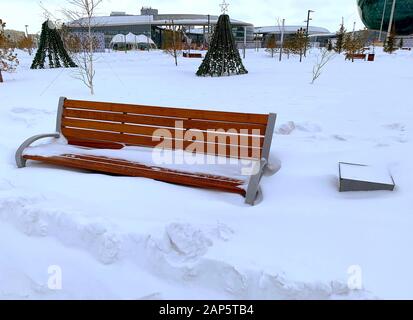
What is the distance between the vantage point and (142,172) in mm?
2922

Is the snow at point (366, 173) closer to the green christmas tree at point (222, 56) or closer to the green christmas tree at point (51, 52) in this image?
the green christmas tree at point (222, 56)

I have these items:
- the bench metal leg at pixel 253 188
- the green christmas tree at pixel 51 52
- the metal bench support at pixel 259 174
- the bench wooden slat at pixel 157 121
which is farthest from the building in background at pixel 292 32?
the bench metal leg at pixel 253 188

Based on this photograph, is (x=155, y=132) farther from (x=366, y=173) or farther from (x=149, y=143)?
(x=366, y=173)

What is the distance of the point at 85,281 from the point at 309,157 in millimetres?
2512

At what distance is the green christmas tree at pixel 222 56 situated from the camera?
1129 centimetres

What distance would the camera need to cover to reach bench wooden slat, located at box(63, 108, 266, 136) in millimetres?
2922

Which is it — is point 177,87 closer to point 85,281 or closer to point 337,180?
point 337,180

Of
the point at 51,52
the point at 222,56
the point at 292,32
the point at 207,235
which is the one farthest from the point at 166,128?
the point at 292,32

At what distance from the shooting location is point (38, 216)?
2.49 metres

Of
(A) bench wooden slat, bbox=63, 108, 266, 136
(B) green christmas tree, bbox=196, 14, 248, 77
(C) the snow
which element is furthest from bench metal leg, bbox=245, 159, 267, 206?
(B) green christmas tree, bbox=196, 14, 248, 77

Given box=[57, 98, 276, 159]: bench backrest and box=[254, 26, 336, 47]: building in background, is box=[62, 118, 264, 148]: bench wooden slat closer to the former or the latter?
box=[57, 98, 276, 159]: bench backrest

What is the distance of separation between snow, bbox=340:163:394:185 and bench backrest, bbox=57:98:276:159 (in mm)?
753

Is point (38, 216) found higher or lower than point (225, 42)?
lower
